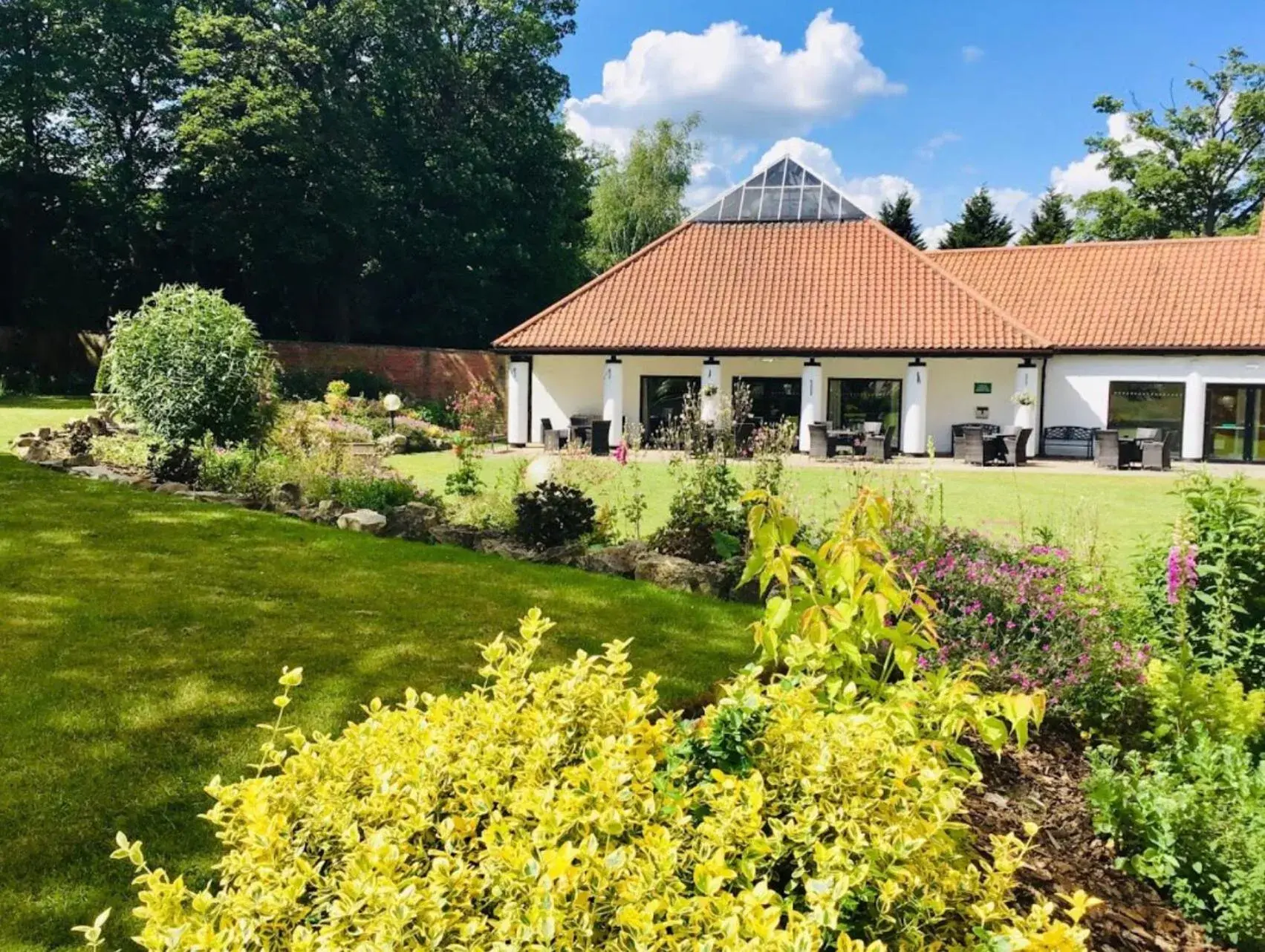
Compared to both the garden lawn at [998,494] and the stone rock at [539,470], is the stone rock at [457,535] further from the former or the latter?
the garden lawn at [998,494]

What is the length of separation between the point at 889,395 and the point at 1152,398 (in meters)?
6.50

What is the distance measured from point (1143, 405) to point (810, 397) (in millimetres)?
8382

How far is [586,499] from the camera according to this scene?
8.80 m

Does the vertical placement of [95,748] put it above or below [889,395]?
below

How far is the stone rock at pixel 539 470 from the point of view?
10781 millimetres

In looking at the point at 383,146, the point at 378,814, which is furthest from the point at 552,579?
the point at 383,146

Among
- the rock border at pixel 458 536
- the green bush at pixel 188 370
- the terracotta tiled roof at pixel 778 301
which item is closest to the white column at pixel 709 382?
the terracotta tiled roof at pixel 778 301

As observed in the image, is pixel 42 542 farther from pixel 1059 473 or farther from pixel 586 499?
pixel 1059 473

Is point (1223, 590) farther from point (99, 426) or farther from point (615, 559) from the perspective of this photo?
point (99, 426)

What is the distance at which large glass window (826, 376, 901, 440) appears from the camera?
79.5ft

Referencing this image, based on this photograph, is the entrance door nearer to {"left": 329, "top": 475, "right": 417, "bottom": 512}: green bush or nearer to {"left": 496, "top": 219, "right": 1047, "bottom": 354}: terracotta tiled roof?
{"left": 496, "top": 219, "right": 1047, "bottom": 354}: terracotta tiled roof

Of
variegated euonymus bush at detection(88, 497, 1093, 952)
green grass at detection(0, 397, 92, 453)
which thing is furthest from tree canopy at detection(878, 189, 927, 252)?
variegated euonymus bush at detection(88, 497, 1093, 952)

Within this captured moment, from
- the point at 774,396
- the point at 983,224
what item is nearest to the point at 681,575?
the point at 774,396

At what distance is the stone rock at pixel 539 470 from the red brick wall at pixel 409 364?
2032 centimetres
